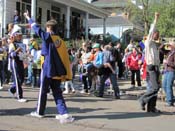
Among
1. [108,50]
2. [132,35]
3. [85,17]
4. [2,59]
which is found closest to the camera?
[108,50]

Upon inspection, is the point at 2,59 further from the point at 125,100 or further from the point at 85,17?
the point at 85,17

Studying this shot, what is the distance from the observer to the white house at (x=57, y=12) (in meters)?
26.5

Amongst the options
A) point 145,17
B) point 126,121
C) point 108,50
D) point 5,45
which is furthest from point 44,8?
point 126,121

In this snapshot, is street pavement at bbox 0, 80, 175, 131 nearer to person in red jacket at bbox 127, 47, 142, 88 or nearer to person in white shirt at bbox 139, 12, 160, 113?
person in white shirt at bbox 139, 12, 160, 113

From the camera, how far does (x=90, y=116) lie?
10.3 m

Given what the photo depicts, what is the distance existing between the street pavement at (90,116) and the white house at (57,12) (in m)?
11.2

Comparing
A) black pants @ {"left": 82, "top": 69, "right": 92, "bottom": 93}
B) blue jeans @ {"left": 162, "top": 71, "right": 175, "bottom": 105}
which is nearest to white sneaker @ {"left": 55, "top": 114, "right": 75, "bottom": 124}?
blue jeans @ {"left": 162, "top": 71, "right": 175, "bottom": 105}

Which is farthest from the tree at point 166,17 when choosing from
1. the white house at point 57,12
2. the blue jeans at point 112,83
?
the blue jeans at point 112,83

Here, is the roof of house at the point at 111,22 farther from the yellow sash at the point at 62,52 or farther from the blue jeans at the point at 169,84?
the yellow sash at the point at 62,52

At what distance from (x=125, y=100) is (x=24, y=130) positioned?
5.11 metres

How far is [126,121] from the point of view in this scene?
32.2 feet

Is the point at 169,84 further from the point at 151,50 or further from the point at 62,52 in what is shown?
the point at 62,52

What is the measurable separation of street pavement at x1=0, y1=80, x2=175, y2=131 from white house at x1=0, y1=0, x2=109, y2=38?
11203 mm

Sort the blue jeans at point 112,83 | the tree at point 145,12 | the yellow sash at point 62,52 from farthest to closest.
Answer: the tree at point 145,12 < the blue jeans at point 112,83 < the yellow sash at point 62,52
